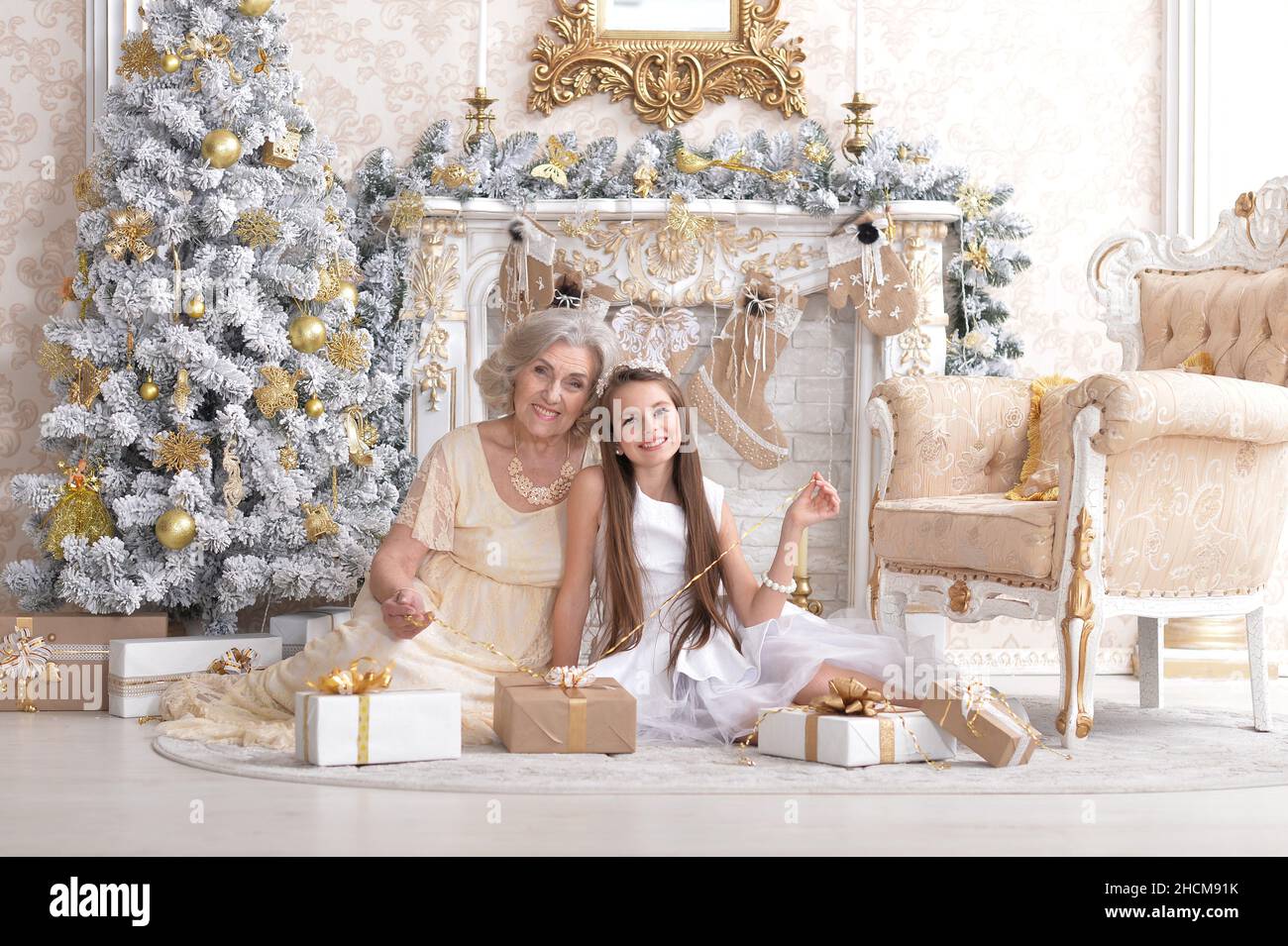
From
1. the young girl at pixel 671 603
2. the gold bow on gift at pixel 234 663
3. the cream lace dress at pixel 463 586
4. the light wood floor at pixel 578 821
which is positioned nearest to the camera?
the light wood floor at pixel 578 821

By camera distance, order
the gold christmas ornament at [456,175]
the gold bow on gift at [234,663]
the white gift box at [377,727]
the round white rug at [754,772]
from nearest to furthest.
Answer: the round white rug at [754,772] → the white gift box at [377,727] → the gold bow on gift at [234,663] → the gold christmas ornament at [456,175]

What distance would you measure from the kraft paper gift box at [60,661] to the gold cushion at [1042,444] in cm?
232

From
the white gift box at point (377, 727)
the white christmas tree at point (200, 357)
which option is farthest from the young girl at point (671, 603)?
the white christmas tree at point (200, 357)

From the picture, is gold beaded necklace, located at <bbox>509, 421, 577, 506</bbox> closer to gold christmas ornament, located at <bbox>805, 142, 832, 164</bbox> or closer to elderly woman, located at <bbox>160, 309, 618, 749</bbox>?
elderly woman, located at <bbox>160, 309, 618, 749</bbox>

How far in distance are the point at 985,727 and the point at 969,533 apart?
2.18ft

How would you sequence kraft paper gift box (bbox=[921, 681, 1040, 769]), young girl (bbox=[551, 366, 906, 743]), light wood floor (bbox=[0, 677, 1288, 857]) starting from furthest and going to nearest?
1. young girl (bbox=[551, 366, 906, 743])
2. kraft paper gift box (bbox=[921, 681, 1040, 769])
3. light wood floor (bbox=[0, 677, 1288, 857])

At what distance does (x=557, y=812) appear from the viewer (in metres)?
2.03

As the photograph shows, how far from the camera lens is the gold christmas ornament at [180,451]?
3.45 metres

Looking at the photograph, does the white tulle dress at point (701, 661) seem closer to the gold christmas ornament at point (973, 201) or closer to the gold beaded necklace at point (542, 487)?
the gold beaded necklace at point (542, 487)

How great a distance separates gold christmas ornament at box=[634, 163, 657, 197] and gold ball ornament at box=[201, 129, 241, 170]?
126 centimetres

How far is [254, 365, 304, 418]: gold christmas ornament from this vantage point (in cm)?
Result: 351

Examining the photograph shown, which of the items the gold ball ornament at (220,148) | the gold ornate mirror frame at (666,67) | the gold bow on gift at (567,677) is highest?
the gold ornate mirror frame at (666,67)

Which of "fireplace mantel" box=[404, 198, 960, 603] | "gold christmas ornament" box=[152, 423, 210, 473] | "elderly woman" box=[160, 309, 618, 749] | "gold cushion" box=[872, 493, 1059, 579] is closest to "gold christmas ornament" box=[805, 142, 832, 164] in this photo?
"fireplace mantel" box=[404, 198, 960, 603]
